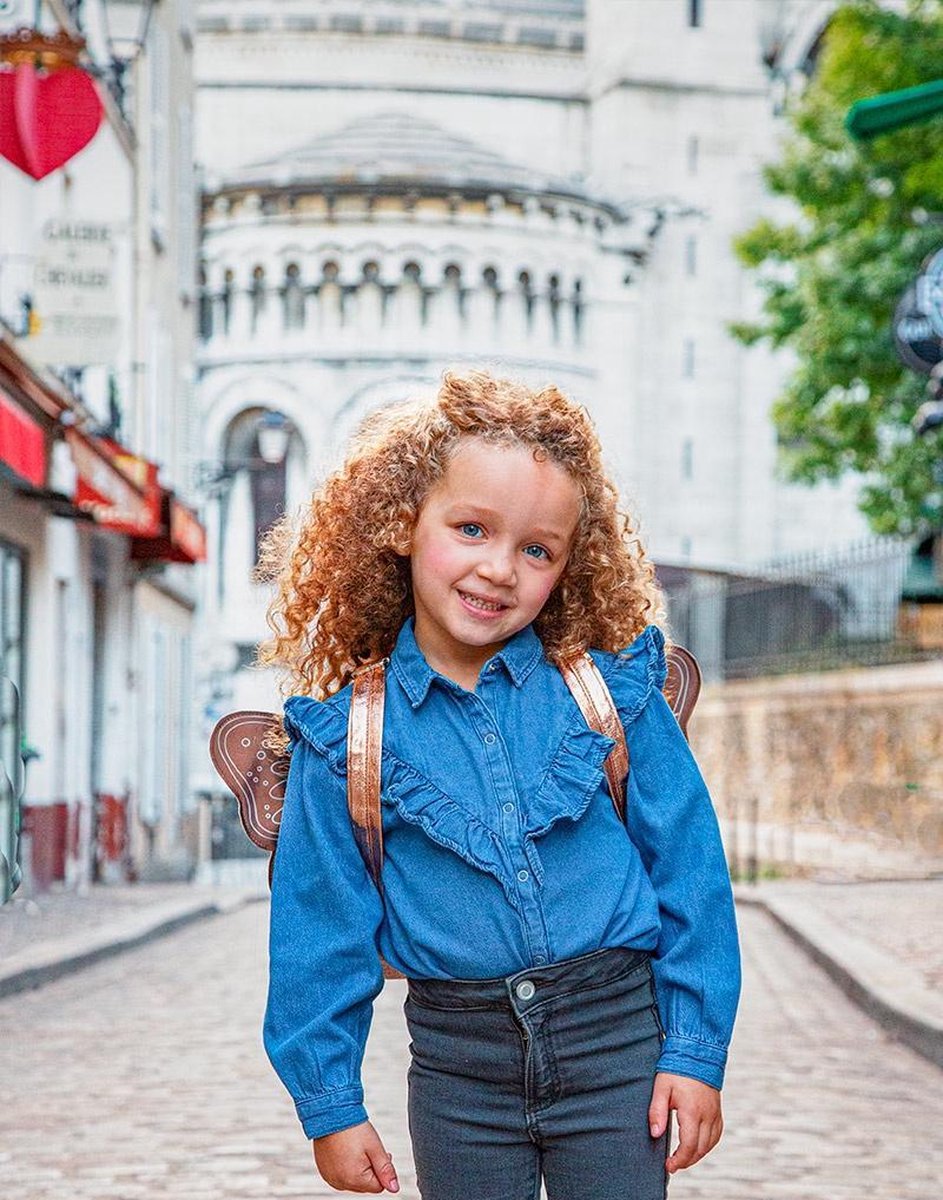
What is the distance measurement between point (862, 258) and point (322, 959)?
24920mm

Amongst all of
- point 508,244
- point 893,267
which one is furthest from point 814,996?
point 508,244

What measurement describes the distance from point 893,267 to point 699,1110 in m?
24.4

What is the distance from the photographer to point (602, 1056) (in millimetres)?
2877

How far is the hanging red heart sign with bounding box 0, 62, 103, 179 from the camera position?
14.3m

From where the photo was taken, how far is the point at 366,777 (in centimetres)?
292

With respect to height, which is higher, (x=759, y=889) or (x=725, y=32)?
(x=725, y=32)

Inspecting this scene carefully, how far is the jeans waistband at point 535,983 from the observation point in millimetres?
2863

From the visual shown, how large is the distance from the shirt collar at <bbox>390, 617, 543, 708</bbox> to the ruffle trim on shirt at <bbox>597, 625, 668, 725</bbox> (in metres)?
0.10

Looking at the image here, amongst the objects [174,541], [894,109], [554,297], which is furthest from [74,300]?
[554,297]

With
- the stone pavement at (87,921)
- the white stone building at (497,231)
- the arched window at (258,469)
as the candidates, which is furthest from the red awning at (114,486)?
the arched window at (258,469)

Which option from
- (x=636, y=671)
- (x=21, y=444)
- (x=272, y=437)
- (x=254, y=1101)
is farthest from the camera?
(x=272, y=437)

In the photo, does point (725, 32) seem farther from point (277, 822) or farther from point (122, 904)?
point (277, 822)

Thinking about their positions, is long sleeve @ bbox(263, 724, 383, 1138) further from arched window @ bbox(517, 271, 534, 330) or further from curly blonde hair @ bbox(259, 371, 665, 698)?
arched window @ bbox(517, 271, 534, 330)

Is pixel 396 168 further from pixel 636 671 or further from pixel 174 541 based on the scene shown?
pixel 636 671
